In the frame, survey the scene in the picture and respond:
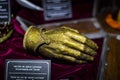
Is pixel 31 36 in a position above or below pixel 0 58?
above

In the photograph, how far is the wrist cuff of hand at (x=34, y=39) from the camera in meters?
1.10

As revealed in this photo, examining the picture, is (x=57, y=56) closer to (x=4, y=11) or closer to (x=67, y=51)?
(x=67, y=51)

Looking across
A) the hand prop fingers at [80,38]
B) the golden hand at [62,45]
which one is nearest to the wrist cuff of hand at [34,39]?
the golden hand at [62,45]

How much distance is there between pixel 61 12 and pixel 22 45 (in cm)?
50

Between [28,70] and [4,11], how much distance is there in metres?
0.32

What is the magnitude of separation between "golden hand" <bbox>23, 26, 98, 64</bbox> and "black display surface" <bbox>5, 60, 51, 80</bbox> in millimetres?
59

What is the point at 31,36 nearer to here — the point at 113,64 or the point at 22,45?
the point at 22,45

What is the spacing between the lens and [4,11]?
1228 millimetres

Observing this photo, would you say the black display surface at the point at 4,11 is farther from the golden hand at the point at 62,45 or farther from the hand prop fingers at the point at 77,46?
the hand prop fingers at the point at 77,46

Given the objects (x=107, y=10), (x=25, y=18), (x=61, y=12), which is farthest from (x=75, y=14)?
(x=25, y=18)

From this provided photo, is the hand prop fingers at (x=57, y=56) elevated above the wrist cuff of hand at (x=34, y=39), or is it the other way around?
the wrist cuff of hand at (x=34, y=39)

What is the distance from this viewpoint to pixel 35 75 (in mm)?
1057

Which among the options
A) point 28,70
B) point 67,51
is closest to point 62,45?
point 67,51

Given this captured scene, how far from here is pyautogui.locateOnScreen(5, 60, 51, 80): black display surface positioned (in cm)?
105
